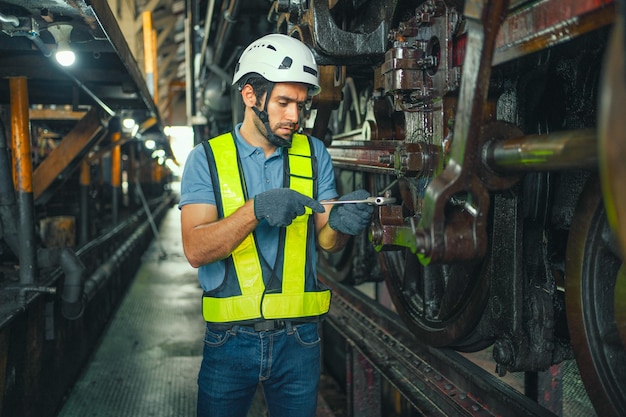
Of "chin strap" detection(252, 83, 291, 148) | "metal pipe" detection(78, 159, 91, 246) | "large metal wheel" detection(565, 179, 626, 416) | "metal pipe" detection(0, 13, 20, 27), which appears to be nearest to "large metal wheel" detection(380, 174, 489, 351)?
"large metal wheel" detection(565, 179, 626, 416)

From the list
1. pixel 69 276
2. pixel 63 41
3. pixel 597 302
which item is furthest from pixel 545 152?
pixel 69 276

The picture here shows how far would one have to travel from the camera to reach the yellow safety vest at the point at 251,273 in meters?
2.13

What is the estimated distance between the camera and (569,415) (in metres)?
3.38

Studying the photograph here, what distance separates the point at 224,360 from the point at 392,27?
5.27 ft

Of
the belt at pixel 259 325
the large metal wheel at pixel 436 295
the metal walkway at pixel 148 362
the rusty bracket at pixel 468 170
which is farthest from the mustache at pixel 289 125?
the metal walkway at pixel 148 362

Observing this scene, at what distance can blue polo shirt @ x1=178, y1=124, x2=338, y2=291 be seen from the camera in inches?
83.0

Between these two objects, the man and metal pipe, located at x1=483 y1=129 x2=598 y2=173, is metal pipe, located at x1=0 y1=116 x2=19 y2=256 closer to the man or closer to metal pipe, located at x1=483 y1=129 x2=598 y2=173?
the man

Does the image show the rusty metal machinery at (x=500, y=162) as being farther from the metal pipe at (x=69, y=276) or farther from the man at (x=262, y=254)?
the metal pipe at (x=69, y=276)

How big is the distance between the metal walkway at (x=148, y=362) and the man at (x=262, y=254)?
1.52 metres

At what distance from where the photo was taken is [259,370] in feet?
7.16

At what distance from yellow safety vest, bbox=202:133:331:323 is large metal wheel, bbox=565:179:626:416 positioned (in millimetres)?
945

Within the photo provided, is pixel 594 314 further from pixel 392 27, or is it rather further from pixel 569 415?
pixel 569 415

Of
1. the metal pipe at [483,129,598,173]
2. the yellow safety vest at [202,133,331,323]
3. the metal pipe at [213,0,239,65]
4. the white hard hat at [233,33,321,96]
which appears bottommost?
the yellow safety vest at [202,133,331,323]

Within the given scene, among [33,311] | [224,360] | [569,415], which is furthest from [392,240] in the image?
[33,311]
